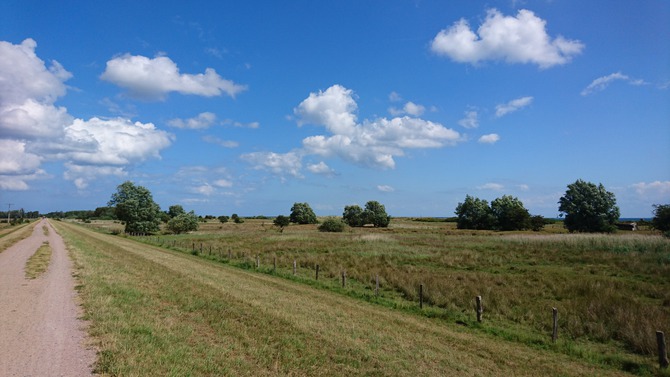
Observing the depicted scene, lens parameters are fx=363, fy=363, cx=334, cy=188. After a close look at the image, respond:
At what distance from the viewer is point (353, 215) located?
12512 centimetres

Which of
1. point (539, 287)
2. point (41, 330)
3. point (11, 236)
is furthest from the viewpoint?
point (11, 236)

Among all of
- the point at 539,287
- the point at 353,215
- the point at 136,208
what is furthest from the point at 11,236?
the point at 353,215

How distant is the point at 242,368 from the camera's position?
26.5 ft

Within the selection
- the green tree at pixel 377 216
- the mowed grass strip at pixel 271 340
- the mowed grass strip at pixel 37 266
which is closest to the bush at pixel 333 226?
the green tree at pixel 377 216

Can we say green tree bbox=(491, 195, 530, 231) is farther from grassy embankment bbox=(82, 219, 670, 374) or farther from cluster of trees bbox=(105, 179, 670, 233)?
grassy embankment bbox=(82, 219, 670, 374)

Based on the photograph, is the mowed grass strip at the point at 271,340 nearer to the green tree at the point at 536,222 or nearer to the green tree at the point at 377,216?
the green tree at the point at 536,222

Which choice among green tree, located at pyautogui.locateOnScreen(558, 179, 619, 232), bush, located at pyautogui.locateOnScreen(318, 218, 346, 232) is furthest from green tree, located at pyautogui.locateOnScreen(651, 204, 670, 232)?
bush, located at pyautogui.locateOnScreen(318, 218, 346, 232)

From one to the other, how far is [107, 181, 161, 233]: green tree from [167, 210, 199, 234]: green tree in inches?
220

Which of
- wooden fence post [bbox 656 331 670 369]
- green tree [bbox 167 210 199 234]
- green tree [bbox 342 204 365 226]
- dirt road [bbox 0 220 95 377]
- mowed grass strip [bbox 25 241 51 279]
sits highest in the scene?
green tree [bbox 342 204 365 226]

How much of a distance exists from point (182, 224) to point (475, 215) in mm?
81886

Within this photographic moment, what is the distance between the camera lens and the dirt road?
7.39 meters

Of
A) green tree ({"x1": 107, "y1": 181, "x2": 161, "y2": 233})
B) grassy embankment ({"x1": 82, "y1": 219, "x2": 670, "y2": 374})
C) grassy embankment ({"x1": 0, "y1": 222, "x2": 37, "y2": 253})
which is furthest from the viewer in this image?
green tree ({"x1": 107, "y1": 181, "x2": 161, "y2": 233})

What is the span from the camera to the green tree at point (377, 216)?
4811 inches

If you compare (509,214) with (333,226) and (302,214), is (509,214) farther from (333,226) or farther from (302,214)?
(302,214)
